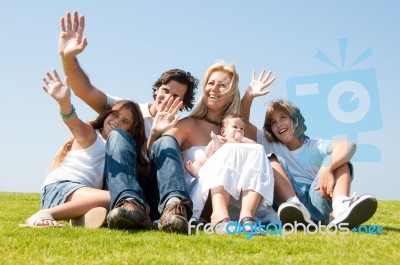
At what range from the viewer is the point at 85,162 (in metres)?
5.04

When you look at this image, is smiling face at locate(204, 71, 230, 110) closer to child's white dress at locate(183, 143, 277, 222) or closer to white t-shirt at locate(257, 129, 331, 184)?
white t-shirt at locate(257, 129, 331, 184)

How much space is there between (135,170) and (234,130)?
1.23 m

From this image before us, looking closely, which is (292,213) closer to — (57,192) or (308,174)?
(308,174)

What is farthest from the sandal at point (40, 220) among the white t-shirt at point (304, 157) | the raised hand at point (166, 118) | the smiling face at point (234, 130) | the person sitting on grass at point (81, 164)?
the white t-shirt at point (304, 157)

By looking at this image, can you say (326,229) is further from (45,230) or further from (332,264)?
(45,230)

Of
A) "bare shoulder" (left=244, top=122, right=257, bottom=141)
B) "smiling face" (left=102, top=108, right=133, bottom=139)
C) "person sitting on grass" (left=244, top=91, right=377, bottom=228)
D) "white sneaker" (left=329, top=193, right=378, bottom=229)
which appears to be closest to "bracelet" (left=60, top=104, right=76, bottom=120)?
"smiling face" (left=102, top=108, right=133, bottom=139)

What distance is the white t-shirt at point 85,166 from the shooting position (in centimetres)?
502

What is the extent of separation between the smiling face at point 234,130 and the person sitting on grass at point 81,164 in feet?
2.99

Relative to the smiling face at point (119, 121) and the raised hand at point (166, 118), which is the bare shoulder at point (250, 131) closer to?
the raised hand at point (166, 118)

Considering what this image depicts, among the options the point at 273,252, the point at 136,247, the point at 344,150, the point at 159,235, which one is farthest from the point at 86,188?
the point at 344,150

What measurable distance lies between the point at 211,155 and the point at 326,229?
1.38m

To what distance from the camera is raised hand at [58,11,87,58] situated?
18.4ft

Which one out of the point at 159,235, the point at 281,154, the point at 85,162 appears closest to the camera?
the point at 159,235

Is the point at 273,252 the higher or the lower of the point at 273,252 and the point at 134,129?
the lower
